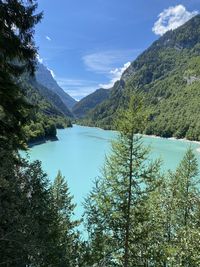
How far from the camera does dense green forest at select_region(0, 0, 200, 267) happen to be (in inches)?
405

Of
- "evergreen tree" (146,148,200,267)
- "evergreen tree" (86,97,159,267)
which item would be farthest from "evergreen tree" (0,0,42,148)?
"evergreen tree" (146,148,200,267)

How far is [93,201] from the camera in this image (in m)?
21.5

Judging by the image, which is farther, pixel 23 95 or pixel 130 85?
pixel 130 85

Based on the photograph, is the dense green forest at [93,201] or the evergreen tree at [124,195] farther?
the evergreen tree at [124,195]

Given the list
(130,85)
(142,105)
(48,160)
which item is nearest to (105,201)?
(142,105)

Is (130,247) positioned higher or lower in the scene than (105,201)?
lower

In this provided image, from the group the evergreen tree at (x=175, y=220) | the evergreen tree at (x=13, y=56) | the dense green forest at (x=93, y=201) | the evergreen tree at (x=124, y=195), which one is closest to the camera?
the dense green forest at (x=93, y=201)

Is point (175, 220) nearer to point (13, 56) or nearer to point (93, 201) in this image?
point (93, 201)

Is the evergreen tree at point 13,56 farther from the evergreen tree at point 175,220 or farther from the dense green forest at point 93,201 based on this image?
the evergreen tree at point 175,220

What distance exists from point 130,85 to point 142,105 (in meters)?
2.10

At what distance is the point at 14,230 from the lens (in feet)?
30.4

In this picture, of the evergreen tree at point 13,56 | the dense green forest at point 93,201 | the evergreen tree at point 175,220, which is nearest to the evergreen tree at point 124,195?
the dense green forest at point 93,201

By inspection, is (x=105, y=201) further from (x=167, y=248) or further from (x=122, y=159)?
(x=167, y=248)

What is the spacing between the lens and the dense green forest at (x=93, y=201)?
33.7 ft
